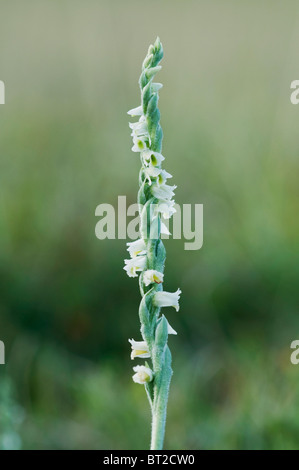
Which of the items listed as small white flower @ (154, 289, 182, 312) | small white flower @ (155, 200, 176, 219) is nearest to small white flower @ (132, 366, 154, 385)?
small white flower @ (154, 289, 182, 312)

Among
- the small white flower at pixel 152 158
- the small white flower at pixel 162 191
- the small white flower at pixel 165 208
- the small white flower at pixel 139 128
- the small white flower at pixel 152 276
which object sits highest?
the small white flower at pixel 139 128

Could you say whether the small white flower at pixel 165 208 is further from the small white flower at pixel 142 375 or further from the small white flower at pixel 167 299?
the small white flower at pixel 142 375

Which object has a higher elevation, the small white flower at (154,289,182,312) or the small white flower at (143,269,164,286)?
the small white flower at (143,269,164,286)

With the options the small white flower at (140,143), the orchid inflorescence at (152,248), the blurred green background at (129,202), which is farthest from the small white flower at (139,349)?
the blurred green background at (129,202)

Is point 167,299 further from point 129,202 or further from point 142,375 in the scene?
point 129,202

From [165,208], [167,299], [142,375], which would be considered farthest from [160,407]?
[165,208]

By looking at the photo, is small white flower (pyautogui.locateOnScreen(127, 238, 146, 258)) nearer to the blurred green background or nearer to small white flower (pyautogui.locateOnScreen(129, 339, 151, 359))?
small white flower (pyautogui.locateOnScreen(129, 339, 151, 359))

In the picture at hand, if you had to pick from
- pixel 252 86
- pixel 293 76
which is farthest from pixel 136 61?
pixel 293 76
